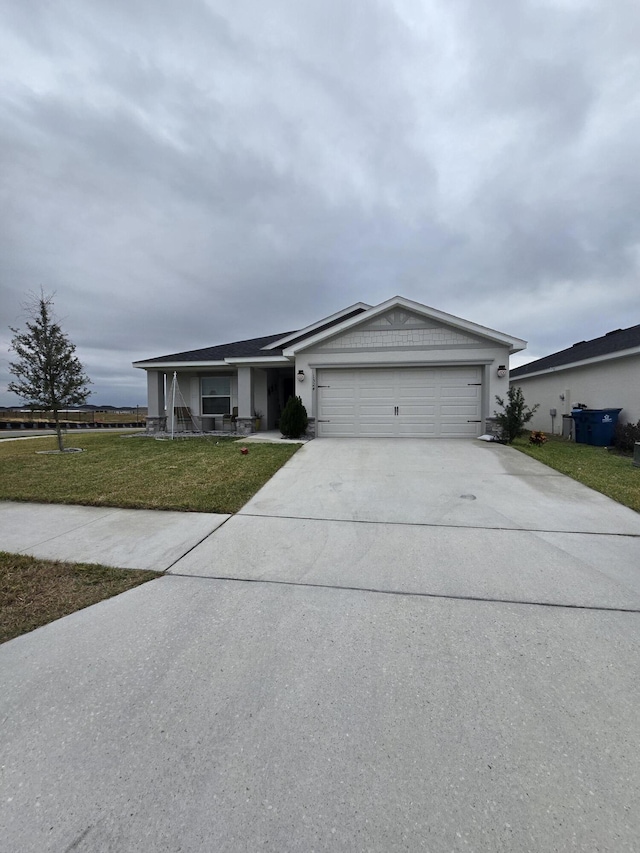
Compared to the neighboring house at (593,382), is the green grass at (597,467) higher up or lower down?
lower down

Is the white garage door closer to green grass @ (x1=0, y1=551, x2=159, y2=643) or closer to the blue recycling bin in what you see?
A: the blue recycling bin

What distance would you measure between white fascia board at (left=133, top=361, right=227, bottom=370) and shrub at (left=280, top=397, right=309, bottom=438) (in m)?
3.99

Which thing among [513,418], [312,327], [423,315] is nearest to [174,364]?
[312,327]

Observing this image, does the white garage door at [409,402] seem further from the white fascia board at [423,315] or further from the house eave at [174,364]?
the house eave at [174,364]

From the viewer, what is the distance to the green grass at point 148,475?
5.46m

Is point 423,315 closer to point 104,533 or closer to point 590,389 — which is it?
point 590,389

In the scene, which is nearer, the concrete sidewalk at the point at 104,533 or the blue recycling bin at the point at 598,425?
the concrete sidewalk at the point at 104,533

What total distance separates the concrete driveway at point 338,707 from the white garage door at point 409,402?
7763 millimetres

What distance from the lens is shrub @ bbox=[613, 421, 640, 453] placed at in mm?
9672

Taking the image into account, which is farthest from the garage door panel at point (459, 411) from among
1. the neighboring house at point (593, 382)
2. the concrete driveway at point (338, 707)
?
the concrete driveway at point (338, 707)

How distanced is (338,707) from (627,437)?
11.6m

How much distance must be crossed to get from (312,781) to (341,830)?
20 centimetres

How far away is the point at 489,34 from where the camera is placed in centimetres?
795

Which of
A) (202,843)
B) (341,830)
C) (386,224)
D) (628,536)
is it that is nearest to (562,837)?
(341,830)
